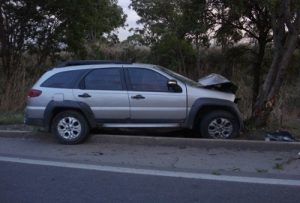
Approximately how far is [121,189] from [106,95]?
3537mm

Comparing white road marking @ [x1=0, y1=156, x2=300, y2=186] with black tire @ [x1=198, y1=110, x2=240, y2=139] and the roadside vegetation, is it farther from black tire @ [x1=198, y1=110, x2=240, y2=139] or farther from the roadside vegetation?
the roadside vegetation

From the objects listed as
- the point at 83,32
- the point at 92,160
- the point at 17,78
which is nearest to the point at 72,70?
the point at 92,160

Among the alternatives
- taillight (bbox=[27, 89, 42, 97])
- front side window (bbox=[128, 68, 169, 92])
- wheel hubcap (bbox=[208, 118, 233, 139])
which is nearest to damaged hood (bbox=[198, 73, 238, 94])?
wheel hubcap (bbox=[208, 118, 233, 139])

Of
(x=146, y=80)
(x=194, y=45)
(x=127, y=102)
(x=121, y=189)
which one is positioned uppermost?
(x=194, y=45)

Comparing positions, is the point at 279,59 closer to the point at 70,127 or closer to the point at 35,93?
the point at 70,127

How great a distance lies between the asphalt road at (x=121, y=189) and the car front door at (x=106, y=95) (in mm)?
2358

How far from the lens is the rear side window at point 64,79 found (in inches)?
420

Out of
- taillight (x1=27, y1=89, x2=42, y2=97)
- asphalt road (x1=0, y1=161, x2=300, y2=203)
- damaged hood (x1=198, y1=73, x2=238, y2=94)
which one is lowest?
asphalt road (x1=0, y1=161, x2=300, y2=203)

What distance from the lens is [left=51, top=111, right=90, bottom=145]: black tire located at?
10.4m

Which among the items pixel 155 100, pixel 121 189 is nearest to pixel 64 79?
pixel 155 100

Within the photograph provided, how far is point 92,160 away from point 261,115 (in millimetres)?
4108

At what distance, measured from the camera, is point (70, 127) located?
34.3 feet

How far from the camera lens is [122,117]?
10.4 m

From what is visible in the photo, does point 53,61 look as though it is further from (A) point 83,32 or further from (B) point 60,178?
(B) point 60,178
